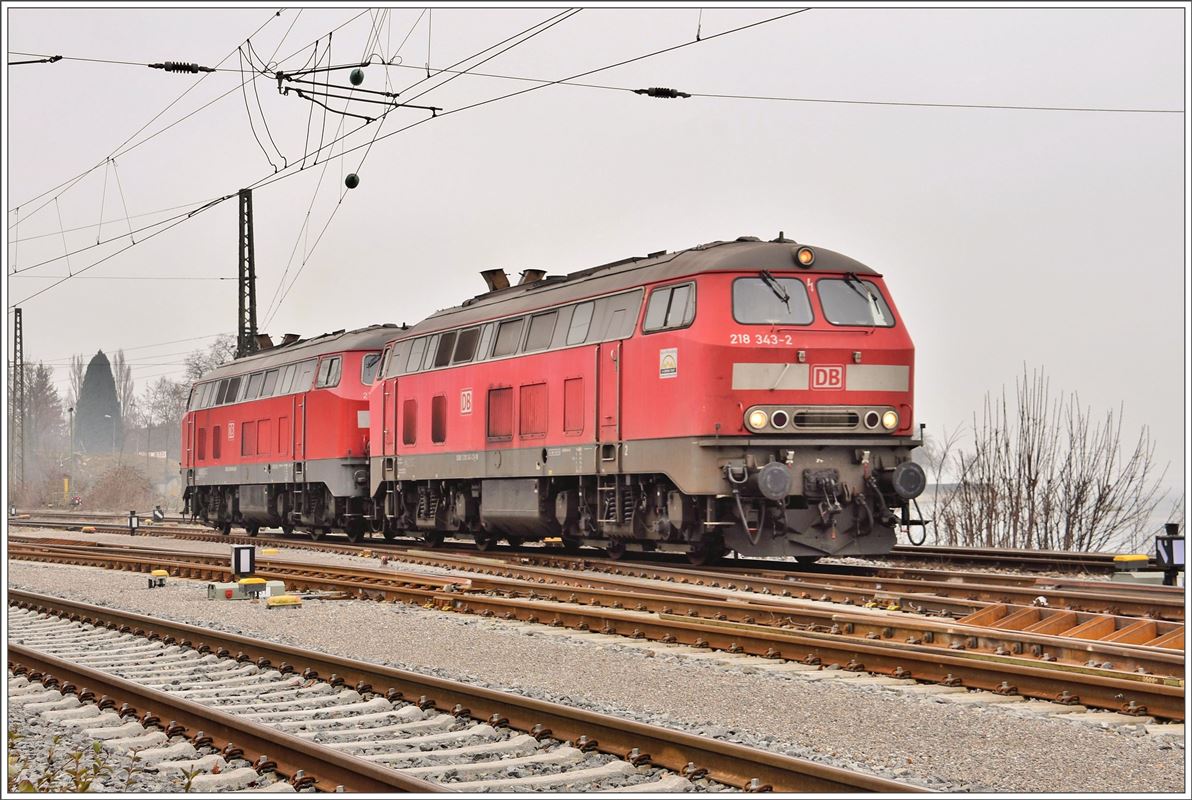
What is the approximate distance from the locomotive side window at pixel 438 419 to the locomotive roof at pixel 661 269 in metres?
1.51

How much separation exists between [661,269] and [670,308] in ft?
2.48

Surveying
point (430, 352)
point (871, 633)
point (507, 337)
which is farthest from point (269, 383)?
point (871, 633)

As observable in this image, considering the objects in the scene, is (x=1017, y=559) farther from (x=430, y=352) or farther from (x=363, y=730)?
(x=363, y=730)

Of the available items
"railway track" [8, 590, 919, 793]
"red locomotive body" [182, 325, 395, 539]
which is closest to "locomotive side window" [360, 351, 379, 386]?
"red locomotive body" [182, 325, 395, 539]

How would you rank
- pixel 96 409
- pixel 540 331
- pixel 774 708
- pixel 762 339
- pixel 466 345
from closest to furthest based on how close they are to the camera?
pixel 774 708 → pixel 762 339 → pixel 540 331 → pixel 466 345 → pixel 96 409

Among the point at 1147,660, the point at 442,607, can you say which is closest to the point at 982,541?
the point at 442,607

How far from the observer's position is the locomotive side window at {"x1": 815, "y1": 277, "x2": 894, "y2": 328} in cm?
1633

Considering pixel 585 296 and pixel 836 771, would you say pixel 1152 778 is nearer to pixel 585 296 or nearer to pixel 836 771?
pixel 836 771

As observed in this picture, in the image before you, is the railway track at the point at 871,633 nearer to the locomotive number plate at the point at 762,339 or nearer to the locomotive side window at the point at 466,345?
the locomotive number plate at the point at 762,339

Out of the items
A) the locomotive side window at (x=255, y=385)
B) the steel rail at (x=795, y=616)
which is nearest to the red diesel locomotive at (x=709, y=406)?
the steel rail at (x=795, y=616)

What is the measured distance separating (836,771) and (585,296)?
12846 mm

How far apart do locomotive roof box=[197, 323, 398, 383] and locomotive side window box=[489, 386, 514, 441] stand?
6.45 meters

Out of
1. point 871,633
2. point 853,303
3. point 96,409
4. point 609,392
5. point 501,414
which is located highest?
point 96,409

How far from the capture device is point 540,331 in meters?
19.3
